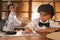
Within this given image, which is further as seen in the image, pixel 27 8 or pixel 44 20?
pixel 27 8

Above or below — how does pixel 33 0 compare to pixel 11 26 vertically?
above

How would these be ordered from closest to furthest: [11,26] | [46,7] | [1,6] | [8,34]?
[8,34] < [46,7] < [11,26] < [1,6]

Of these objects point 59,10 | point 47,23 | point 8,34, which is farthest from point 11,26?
point 59,10

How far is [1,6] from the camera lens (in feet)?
10.1

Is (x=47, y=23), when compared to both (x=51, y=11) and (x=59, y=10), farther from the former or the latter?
(x=59, y=10)

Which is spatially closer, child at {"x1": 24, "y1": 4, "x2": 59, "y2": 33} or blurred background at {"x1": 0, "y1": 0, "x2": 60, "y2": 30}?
child at {"x1": 24, "y1": 4, "x2": 59, "y2": 33}

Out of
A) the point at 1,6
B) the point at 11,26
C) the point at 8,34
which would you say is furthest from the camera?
the point at 1,6

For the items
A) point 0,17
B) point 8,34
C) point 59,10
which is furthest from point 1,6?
point 8,34

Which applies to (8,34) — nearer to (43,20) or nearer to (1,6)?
(43,20)

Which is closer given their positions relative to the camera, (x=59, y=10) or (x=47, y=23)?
(x=47, y=23)

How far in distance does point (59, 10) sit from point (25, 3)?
685 mm

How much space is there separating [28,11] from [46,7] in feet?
5.38

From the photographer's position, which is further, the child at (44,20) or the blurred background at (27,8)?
the blurred background at (27,8)

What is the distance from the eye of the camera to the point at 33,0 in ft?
10.3
